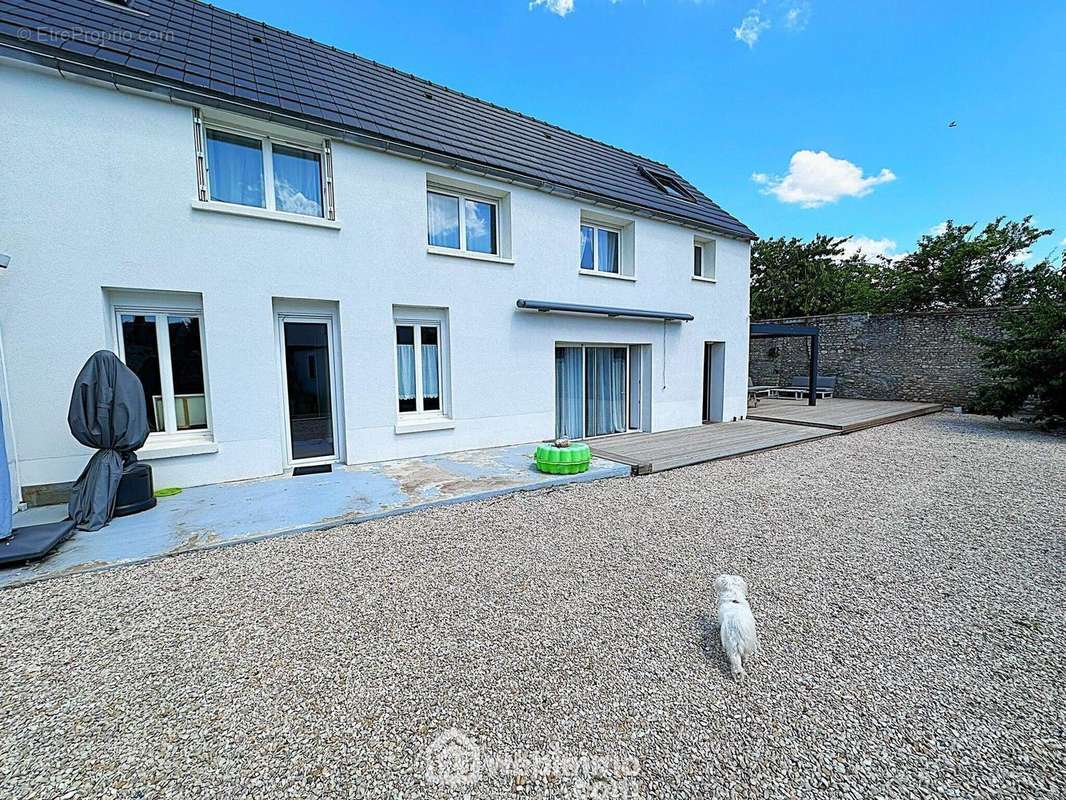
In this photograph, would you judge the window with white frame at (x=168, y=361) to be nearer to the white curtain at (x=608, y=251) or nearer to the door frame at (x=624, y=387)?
the door frame at (x=624, y=387)

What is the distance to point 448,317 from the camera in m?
6.98

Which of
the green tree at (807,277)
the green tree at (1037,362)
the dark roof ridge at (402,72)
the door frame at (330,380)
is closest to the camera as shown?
the door frame at (330,380)

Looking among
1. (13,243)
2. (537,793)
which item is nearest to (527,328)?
(13,243)

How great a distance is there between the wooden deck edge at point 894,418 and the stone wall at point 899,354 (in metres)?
0.98

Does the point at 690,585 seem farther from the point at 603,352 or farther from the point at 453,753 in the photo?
the point at 603,352

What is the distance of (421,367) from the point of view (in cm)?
694

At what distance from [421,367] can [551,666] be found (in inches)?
209

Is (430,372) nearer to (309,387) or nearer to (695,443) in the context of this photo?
(309,387)

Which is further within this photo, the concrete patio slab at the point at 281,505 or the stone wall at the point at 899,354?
the stone wall at the point at 899,354

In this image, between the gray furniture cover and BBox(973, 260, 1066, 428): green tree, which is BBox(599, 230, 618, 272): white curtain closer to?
the gray furniture cover

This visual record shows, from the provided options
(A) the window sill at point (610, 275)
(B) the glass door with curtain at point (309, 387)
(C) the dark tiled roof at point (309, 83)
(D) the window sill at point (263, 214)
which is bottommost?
(B) the glass door with curtain at point (309, 387)

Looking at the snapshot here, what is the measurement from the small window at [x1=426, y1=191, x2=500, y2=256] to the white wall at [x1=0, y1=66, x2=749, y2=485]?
39 centimetres

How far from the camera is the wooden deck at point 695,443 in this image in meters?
6.93

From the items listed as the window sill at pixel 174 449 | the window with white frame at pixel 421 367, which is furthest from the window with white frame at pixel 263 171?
the window sill at pixel 174 449
